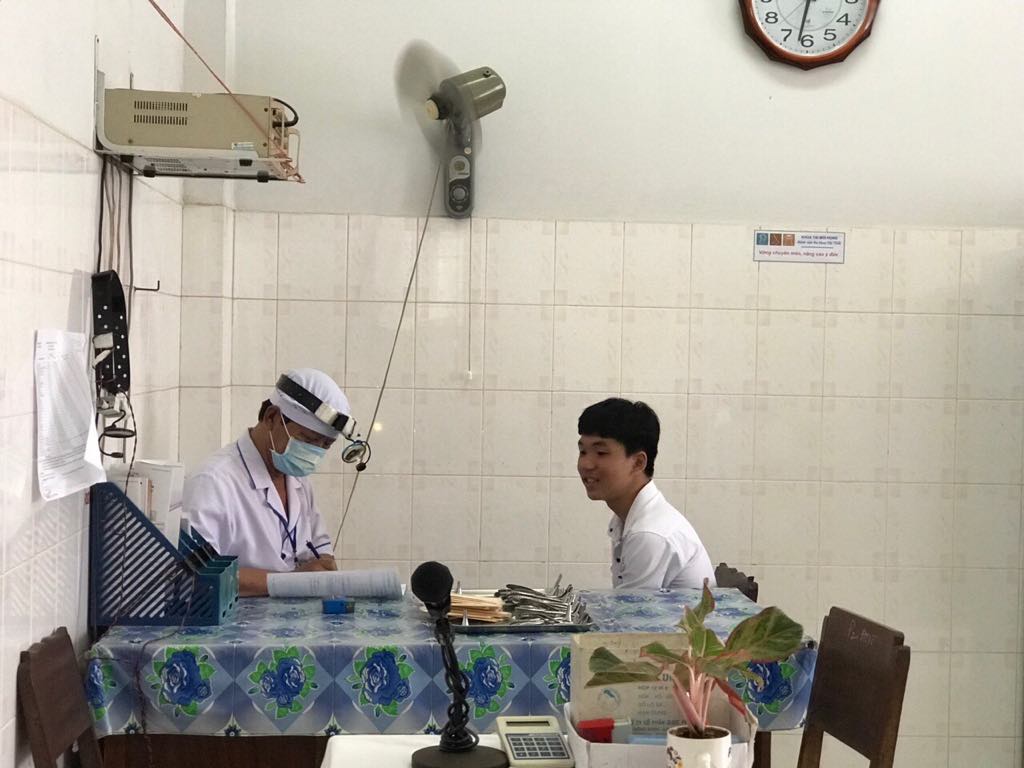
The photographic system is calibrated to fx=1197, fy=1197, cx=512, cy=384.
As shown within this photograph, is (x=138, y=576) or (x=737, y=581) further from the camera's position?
(x=737, y=581)

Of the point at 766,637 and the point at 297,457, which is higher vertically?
the point at 297,457

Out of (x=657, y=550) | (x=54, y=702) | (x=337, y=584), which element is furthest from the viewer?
(x=657, y=550)

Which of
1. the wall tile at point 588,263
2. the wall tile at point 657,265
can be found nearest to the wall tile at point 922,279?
the wall tile at point 657,265

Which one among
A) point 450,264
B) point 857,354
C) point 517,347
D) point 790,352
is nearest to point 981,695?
point 857,354

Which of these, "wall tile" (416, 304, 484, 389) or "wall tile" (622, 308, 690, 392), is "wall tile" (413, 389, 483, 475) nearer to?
"wall tile" (416, 304, 484, 389)

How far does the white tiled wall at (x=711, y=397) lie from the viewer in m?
4.07

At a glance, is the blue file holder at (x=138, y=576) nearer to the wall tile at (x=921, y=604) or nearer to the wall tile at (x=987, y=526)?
the wall tile at (x=921, y=604)

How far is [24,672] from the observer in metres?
2.26

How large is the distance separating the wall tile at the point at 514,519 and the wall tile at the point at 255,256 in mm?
1000

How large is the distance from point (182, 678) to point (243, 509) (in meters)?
0.84

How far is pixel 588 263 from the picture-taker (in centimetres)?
411

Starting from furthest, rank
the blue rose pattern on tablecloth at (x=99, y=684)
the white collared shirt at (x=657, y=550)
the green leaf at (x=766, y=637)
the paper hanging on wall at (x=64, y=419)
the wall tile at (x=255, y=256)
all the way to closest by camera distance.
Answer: the wall tile at (x=255, y=256) < the white collared shirt at (x=657, y=550) < the blue rose pattern on tablecloth at (x=99, y=684) < the paper hanging on wall at (x=64, y=419) < the green leaf at (x=766, y=637)

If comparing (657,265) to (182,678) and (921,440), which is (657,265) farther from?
(182,678)

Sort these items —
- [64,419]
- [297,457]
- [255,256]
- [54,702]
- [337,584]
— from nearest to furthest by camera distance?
[54,702]
[64,419]
[337,584]
[297,457]
[255,256]
